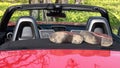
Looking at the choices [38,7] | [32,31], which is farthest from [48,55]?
[38,7]

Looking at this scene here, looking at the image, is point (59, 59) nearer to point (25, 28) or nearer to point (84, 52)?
point (84, 52)

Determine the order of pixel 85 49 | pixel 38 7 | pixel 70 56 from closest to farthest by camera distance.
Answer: pixel 70 56, pixel 85 49, pixel 38 7

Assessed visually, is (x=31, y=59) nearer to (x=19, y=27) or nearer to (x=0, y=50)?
(x=0, y=50)

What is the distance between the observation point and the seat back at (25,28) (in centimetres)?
440

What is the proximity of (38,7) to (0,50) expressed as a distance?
74.8 inches

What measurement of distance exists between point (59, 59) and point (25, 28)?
144 cm

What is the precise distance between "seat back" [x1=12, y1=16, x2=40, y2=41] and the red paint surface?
3.12 feet

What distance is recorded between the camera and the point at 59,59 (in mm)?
3189

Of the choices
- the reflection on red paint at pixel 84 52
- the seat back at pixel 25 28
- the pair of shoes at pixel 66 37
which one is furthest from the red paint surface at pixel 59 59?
the seat back at pixel 25 28

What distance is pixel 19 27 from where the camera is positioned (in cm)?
446

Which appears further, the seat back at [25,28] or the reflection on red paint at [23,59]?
the seat back at [25,28]

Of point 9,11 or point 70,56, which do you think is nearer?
point 70,56

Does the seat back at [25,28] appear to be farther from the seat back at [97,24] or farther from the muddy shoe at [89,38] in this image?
the muddy shoe at [89,38]

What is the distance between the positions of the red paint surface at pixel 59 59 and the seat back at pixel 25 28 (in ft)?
3.12
